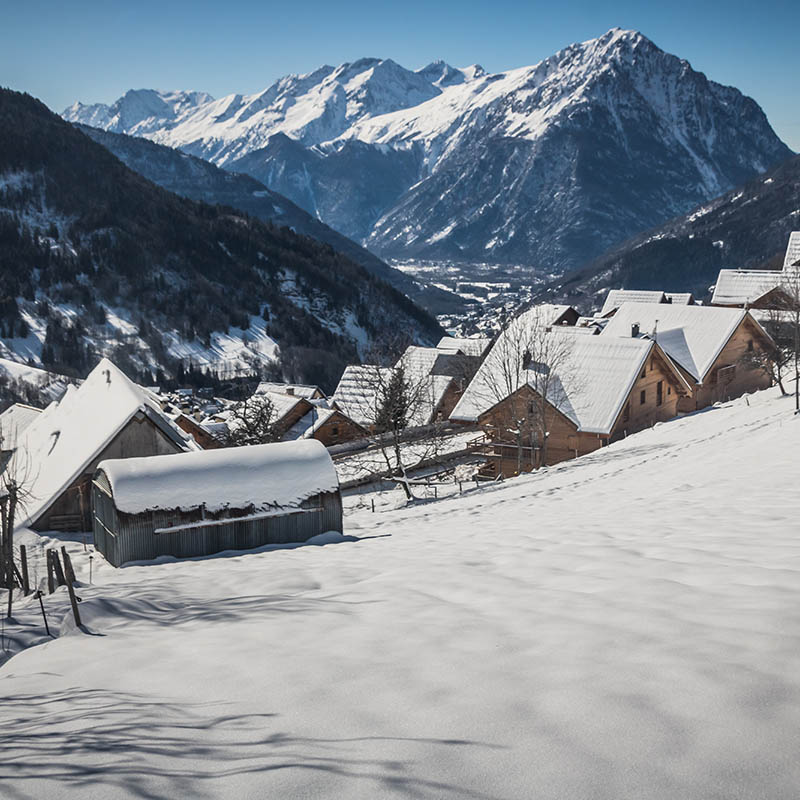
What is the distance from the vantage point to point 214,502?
19.0m

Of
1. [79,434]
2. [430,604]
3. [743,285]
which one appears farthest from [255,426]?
[743,285]

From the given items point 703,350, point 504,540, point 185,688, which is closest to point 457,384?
point 703,350

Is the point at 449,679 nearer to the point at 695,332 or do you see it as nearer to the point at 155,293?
the point at 695,332

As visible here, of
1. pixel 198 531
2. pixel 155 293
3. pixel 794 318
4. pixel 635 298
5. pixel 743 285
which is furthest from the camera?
pixel 155 293

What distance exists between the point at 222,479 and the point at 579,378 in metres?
21.0

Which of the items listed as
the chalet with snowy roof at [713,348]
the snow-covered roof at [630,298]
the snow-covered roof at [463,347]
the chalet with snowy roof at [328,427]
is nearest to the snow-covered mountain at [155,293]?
the snow-covered roof at [463,347]

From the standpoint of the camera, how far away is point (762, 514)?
11445 mm

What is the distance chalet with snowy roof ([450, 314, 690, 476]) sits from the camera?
33.6 m

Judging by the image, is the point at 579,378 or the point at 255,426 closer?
the point at 579,378

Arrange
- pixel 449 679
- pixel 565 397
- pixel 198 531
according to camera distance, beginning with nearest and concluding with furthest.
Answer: pixel 449 679 < pixel 198 531 < pixel 565 397

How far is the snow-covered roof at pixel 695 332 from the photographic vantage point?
138 ft

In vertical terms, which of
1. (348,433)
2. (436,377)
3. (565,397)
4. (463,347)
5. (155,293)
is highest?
(155,293)

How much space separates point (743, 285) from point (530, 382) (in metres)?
40.2

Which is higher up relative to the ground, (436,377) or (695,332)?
(695,332)
